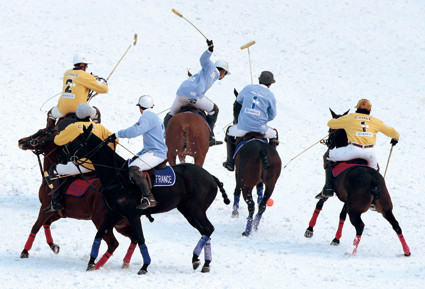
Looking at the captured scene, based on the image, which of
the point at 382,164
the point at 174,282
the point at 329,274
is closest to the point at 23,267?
the point at 174,282

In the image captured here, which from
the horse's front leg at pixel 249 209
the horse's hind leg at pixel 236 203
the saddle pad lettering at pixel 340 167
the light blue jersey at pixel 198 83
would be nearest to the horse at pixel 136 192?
the horse's front leg at pixel 249 209

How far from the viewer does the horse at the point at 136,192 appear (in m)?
10.3

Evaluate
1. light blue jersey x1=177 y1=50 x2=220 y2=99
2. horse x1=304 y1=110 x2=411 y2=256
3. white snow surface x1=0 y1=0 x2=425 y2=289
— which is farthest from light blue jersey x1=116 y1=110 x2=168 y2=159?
light blue jersey x1=177 y1=50 x2=220 y2=99

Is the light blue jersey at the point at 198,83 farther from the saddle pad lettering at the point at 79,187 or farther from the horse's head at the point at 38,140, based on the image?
the saddle pad lettering at the point at 79,187

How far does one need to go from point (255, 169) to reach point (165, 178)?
3.06 meters

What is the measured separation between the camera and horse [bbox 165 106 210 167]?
14352 mm

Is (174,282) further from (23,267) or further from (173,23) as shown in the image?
(173,23)

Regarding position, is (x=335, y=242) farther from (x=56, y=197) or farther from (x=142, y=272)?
(x=56, y=197)

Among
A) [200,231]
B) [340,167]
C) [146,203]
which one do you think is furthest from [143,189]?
[340,167]

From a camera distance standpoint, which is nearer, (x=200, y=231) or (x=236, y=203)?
(x=200, y=231)

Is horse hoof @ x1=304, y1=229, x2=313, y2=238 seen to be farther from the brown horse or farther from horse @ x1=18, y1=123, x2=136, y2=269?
horse @ x1=18, y1=123, x2=136, y2=269

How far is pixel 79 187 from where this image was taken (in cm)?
1102

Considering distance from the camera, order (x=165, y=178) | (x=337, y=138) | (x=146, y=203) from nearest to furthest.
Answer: (x=146, y=203) → (x=165, y=178) → (x=337, y=138)

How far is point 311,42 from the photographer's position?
2802 centimetres
